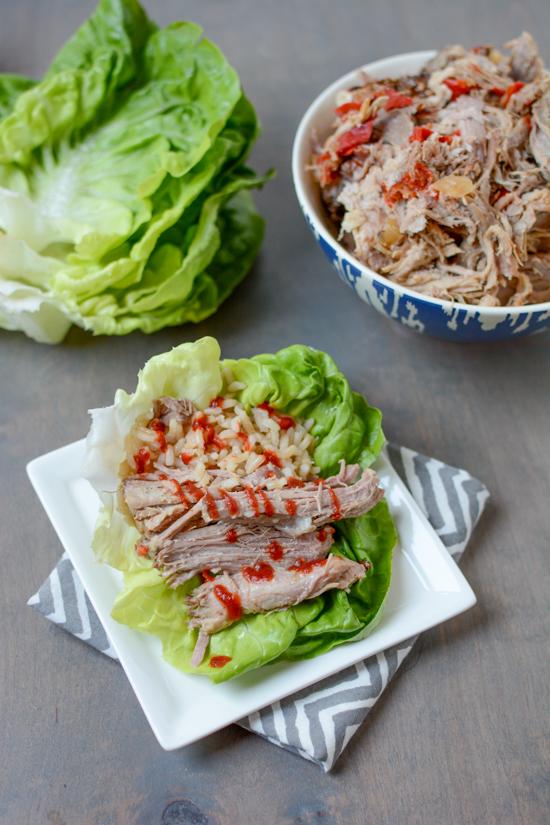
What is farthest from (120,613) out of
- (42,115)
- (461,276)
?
(42,115)

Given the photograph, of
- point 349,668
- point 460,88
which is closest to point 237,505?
point 349,668

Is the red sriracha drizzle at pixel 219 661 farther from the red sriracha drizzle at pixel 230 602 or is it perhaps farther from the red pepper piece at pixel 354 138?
the red pepper piece at pixel 354 138

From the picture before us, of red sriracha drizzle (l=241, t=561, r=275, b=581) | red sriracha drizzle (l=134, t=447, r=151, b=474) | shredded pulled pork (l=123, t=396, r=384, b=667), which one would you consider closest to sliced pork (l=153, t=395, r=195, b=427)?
shredded pulled pork (l=123, t=396, r=384, b=667)

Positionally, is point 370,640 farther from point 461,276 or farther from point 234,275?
point 234,275

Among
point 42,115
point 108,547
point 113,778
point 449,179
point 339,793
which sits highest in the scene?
point 42,115

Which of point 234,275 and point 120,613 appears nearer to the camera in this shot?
point 120,613

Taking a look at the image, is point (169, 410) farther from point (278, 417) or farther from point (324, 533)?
point (324, 533)

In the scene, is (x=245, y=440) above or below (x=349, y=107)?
below
